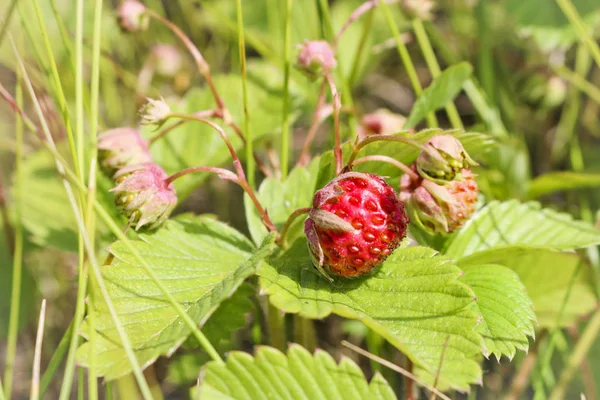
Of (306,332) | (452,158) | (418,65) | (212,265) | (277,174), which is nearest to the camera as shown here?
(452,158)

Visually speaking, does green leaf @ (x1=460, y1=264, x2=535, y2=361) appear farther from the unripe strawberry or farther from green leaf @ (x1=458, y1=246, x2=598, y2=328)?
green leaf @ (x1=458, y1=246, x2=598, y2=328)

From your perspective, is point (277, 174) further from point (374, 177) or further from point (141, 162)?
point (374, 177)

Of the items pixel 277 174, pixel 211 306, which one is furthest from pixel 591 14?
pixel 211 306

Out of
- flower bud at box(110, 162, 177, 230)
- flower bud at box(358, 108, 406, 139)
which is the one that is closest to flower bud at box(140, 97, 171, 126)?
flower bud at box(110, 162, 177, 230)

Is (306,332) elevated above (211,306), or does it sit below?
below

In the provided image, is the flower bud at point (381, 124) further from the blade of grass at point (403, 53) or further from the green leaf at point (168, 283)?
the green leaf at point (168, 283)

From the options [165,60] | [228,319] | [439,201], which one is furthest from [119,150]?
[165,60]

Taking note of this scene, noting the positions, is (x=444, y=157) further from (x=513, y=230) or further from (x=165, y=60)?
(x=165, y=60)
